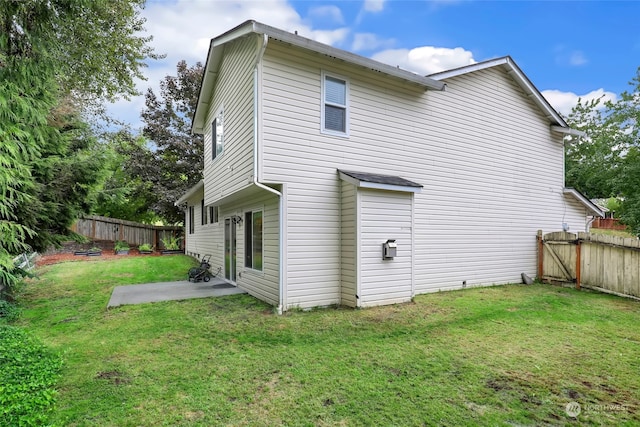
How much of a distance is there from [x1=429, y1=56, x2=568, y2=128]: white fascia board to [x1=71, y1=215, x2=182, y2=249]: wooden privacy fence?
17.6 metres

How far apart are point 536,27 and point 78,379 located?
1453 cm

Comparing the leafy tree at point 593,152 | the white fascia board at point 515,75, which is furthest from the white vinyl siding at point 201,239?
the leafy tree at point 593,152

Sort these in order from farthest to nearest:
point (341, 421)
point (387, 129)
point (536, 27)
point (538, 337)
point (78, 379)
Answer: point (536, 27)
point (387, 129)
point (538, 337)
point (78, 379)
point (341, 421)

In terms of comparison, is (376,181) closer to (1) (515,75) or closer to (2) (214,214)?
(1) (515,75)

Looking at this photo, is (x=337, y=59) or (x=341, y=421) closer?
(x=341, y=421)

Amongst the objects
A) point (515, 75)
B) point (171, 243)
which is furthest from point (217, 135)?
point (171, 243)

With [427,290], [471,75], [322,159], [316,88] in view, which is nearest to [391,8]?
[471,75]

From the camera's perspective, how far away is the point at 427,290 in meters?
7.79

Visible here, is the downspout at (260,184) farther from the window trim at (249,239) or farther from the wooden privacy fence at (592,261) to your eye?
the wooden privacy fence at (592,261)

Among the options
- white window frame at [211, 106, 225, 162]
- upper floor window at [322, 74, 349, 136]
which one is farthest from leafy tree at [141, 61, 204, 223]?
upper floor window at [322, 74, 349, 136]

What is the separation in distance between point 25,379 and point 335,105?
20.2ft

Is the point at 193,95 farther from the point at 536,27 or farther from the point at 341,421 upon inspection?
the point at 341,421

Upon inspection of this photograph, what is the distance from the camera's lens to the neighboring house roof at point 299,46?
18.4 ft

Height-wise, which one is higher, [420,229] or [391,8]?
[391,8]
